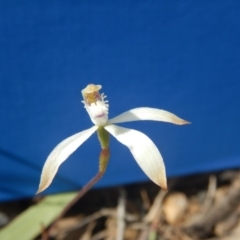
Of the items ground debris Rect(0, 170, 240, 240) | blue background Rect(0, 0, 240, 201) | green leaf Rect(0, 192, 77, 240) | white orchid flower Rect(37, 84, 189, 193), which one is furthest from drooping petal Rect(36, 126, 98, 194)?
ground debris Rect(0, 170, 240, 240)

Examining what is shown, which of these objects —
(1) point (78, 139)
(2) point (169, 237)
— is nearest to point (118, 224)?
(2) point (169, 237)

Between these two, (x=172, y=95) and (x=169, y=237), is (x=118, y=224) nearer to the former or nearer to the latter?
(x=169, y=237)

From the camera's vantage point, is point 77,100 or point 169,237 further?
point 169,237

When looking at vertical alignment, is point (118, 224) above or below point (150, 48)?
below

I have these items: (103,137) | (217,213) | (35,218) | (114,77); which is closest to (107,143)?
(103,137)

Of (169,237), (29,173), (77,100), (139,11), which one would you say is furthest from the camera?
(169,237)

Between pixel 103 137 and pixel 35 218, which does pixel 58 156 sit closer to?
pixel 103 137

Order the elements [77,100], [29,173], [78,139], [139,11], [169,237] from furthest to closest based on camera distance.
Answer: [169,237] → [29,173] → [77,100] → [139,11] → [78,139]
